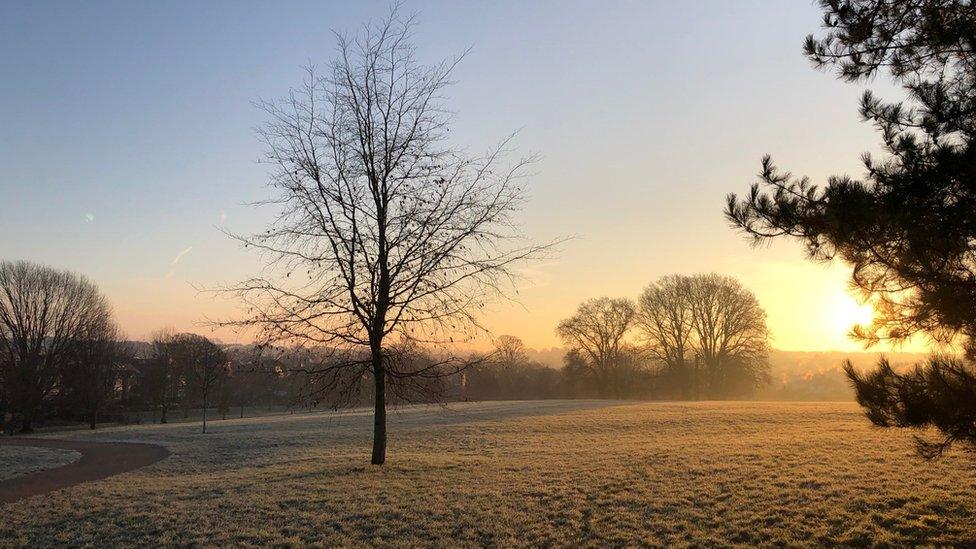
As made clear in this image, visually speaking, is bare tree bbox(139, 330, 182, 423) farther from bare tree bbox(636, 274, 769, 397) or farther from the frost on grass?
bare tree bbox(636, 274, 769, 397)

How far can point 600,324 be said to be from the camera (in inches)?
2793

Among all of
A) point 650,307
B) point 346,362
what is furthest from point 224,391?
point 346,362

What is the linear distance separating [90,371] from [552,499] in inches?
1985

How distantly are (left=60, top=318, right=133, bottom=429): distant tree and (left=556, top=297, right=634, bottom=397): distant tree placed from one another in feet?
158

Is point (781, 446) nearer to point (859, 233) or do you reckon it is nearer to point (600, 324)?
point (859, 233)

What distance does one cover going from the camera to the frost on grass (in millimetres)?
19078

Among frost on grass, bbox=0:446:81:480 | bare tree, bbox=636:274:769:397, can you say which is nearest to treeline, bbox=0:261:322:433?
frost on grass, bbox=0:446:81:480

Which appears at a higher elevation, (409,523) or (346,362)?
(346,362)

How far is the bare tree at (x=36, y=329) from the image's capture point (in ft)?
144

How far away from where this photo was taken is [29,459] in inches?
891

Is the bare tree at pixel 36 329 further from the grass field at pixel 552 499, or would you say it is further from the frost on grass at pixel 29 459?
the grass field at pixel 552 499

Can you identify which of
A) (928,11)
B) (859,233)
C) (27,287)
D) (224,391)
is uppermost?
(27,287)

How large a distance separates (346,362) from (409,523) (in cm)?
522

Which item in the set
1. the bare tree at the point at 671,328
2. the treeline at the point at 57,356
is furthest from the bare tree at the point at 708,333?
the treeline at the point at 57,356
